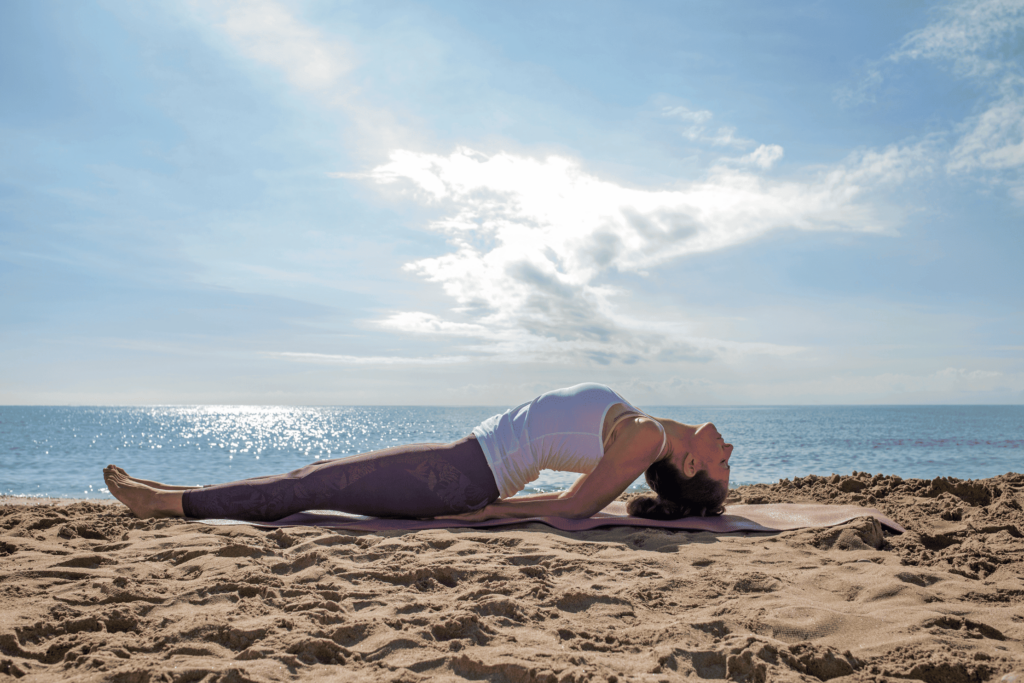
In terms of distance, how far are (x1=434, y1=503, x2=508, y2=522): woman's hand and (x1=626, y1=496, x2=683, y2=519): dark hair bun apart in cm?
103

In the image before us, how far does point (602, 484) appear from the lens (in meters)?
3.66

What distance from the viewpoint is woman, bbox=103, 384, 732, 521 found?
12.1 ft

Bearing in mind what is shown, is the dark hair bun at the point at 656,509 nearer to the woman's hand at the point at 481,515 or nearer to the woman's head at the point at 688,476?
the woman's head at the point at 688,476

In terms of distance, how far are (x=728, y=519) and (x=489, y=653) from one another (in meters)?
2.62

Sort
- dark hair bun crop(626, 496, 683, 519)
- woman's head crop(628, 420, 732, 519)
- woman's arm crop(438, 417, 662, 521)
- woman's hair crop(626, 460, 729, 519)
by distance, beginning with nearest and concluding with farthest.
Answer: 1. woman's arm crop(438, 417, 662, 521)
2. woman's head crop(628, 420, 732, 519)
3. woman's hair crop(626, 460, 729, 519)
4. dark hair bun crop(626, 496, 683, 519)

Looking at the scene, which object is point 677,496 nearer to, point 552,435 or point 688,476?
point 688,476

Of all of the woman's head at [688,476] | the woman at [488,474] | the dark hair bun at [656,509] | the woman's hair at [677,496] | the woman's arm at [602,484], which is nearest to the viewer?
the woman's arm at [602,484]

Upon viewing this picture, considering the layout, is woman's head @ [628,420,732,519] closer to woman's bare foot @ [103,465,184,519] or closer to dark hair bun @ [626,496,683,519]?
dark hair bun @ [626,496,683,519]

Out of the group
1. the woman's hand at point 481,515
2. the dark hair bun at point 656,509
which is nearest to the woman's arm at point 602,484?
the woman's hand at point 481,515

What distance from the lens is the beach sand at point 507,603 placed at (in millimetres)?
1799

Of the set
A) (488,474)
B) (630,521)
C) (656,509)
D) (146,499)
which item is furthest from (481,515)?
(146,499)

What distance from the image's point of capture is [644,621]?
2184mm

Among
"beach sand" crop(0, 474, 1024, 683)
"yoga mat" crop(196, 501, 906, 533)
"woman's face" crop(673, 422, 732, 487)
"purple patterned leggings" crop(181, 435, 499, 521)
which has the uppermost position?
"woman's face" crop(673, 422, 732, 487)

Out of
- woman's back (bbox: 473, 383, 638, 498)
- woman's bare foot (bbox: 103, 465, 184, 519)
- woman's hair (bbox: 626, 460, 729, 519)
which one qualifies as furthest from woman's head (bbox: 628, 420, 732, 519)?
woman's bare foot (bbox: 103, 465, 184, 519)
